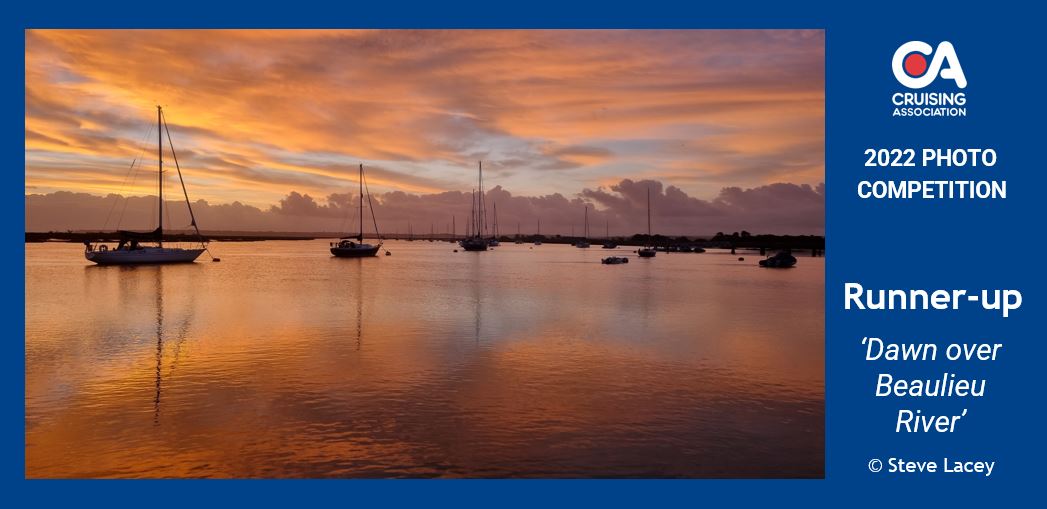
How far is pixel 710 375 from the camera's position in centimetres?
1669

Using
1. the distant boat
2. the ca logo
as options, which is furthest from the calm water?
the distant boat

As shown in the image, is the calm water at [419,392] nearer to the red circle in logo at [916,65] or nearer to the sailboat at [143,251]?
the red circle in logo at [916,65]

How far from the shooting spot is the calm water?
10.4 meters

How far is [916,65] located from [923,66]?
0.12 metres

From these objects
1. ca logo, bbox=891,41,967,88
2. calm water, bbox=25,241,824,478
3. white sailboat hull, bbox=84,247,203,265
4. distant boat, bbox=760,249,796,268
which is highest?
ca logo, bbox=891,41,967,88

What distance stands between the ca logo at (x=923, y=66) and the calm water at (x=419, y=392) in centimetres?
640

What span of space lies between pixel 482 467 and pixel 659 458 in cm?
289

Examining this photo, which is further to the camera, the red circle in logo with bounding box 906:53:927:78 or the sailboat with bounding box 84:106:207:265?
the sailboat with bounding box 84:106:207:265

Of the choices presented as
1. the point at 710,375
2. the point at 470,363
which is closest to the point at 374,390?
the point at 470,363

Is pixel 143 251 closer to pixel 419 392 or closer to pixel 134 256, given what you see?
pixel 134 256

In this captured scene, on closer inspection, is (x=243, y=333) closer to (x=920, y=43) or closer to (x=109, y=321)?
(x=109, y=321)

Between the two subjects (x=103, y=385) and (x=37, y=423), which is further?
(x=103, y=385)

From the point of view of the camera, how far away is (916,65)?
1052 centimetres

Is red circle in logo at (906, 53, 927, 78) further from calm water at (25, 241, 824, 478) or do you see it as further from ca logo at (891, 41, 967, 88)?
calm water at (25, 241, 824, 478)
